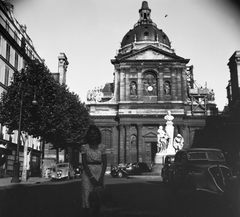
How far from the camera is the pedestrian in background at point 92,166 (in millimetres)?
5179

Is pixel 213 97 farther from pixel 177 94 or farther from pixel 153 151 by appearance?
pixel 153 151

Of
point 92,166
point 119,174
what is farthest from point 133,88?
point 92,166

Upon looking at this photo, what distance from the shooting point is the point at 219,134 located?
158 ft

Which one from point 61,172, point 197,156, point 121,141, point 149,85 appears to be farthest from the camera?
point 149,85

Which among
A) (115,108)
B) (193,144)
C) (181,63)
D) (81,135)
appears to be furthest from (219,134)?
(81,135)

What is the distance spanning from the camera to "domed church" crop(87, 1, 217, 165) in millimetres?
51562

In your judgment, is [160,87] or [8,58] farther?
[160,87]

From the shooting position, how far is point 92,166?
538cm

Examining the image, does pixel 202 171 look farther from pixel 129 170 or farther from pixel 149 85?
pixel 149 85

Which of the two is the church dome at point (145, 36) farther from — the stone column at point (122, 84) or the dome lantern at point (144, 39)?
the stone column at point (122, 84)

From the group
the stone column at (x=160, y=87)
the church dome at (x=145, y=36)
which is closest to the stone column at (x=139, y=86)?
the stone column at (x=160, y=87)

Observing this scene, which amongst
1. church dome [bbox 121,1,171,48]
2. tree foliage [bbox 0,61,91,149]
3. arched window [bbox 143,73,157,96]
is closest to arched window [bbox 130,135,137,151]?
arched window [bbox 143,73,157,96]

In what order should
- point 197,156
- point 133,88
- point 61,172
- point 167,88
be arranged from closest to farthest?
point 197,156, point 61,172, point 167,88, point 133,88

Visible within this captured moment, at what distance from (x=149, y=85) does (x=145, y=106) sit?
4.10 metres
